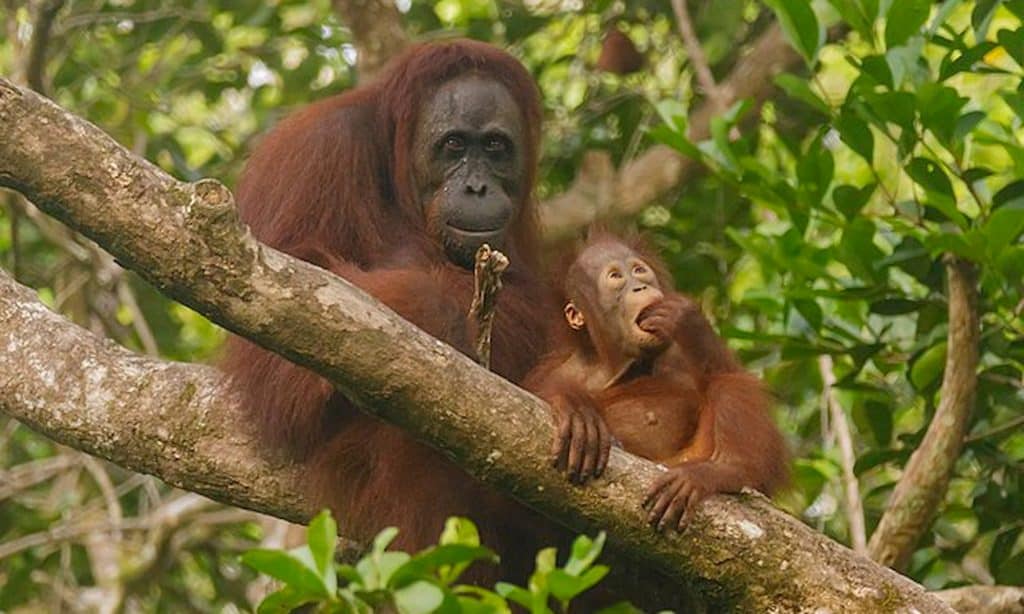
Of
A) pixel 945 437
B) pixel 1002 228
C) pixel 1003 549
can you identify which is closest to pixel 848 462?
pixel 1003 549

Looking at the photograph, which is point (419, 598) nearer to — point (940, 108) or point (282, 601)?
point (282, 601)

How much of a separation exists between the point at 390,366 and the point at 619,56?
4.37 metres

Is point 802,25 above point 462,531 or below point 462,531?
above

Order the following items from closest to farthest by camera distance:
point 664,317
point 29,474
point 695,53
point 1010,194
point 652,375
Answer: point 664,317 → point 652,375 → point 1010,194 → point 695,53 → point 29,474

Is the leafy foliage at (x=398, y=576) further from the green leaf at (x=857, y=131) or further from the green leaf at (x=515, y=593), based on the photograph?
the green leaf at (x=857, y=131)

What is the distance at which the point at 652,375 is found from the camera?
471 centimetres

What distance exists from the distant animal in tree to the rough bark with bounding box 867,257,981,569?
291 centimetres

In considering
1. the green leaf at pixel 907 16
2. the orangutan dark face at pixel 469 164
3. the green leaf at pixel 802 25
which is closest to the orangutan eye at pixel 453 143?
the orangutan dark face at pixel 469 164

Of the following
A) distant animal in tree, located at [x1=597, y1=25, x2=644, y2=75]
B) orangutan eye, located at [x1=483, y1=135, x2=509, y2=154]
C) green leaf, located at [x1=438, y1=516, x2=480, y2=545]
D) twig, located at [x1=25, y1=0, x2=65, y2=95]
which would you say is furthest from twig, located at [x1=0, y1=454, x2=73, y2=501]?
green leaf, located at [x1=438, y1=516, x2=480, y2=545]

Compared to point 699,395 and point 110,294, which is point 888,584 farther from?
point 110,294

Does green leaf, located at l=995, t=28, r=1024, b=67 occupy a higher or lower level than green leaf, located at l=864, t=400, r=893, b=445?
higher

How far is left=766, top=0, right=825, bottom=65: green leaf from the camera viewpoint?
5.18 m

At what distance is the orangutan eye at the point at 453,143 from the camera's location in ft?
17.2

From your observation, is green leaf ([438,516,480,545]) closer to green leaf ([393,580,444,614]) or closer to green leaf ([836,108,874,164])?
green leaf ([393,580,444,614])
